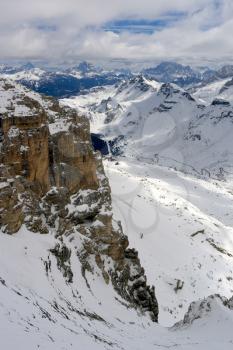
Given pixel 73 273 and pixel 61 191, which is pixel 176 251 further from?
pixel 73 273

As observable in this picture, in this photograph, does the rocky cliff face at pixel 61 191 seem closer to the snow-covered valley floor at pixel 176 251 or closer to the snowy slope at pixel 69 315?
the snowy slope at pixel 69 315

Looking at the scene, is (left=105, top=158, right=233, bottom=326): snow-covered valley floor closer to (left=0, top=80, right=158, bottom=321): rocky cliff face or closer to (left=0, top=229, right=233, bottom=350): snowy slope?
(left=0, top=80, right=158, bottom=321): rocky cliff face

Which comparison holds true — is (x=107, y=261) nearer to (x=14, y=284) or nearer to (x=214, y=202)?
(x=14, y=284)

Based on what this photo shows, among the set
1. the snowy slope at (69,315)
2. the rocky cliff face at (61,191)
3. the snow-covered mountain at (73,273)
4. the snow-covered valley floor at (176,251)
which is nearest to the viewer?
the snowy slope at (69,315)

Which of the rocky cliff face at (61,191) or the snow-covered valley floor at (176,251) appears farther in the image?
the snow-covered valley floor at (176,251)

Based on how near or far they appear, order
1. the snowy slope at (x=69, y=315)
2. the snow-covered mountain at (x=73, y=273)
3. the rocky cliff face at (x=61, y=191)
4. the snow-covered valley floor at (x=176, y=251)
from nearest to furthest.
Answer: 1. the snowy slope at (x=69, y=315)
2. the snow-covered mountain at (x=73, y=273)
3. the rocky cliff face at (x=61, y=191)
4. the snow-covered valley floor at (x=176, y=251)

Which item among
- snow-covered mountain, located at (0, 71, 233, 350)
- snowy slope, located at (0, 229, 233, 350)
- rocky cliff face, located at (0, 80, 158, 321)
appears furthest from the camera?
rocky cliff face, located at (0, 80, 158, 321)

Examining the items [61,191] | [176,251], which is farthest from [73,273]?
[176,251]

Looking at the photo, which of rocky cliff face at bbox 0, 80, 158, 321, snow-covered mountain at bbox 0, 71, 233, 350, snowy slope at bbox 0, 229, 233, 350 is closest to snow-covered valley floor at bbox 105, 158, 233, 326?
snow-covered mountain at bbox 0, 71, 233, 350

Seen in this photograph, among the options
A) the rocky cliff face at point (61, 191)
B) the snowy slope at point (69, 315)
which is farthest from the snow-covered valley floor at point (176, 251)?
the snowy slope at point (69, 315)
